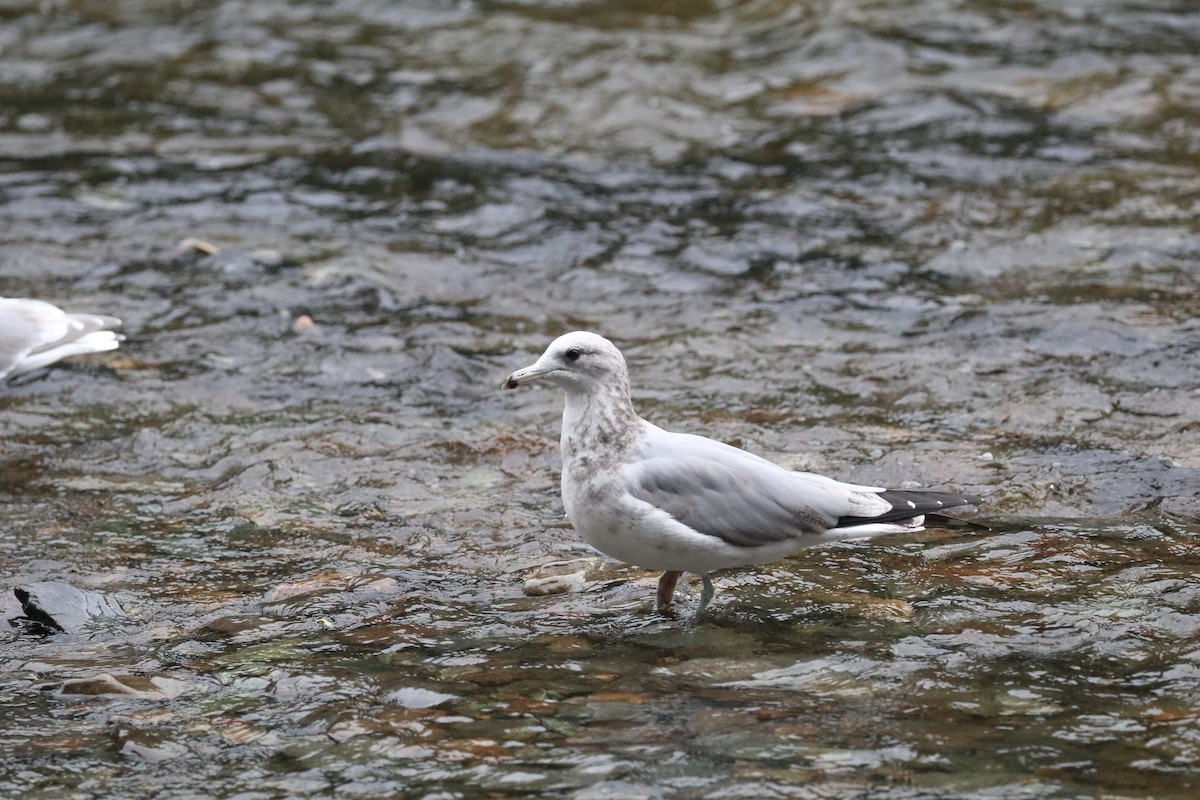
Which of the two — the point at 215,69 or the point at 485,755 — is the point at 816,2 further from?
the point at 485,755

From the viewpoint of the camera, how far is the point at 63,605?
623 centimetres

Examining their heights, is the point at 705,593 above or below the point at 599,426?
below

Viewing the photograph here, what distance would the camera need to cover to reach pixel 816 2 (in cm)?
1616

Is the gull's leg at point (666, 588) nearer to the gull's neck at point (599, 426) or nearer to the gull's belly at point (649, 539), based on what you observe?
the gull's belly at point (649, 539)

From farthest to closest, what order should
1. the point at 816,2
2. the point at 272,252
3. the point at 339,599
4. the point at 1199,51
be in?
the point at 816,2 < the point at 1199,51 < the point at 272,252 < the point at 339,599

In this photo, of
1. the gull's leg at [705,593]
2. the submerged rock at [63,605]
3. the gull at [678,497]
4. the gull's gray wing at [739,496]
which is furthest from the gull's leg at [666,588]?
the submerged rock at [63,605]

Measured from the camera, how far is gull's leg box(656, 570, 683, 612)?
20.6 ft

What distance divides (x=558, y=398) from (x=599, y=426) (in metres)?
3.10

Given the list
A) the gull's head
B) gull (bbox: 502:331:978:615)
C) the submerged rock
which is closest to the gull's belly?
gull (bbox: 502:331:978:615)

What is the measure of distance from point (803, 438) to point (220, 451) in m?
3.16

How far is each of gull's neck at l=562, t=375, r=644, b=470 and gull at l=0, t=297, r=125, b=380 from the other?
13.0 feet

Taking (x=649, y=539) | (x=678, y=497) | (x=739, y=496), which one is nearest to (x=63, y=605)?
(x=649, y=539)

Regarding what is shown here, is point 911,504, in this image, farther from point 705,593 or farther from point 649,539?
point 649,539

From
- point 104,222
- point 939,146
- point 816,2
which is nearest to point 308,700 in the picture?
point 104,222
